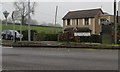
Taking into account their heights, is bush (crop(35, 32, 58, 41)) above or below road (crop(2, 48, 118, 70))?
above

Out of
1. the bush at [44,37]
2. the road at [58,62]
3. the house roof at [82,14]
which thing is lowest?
the road at [58,62]

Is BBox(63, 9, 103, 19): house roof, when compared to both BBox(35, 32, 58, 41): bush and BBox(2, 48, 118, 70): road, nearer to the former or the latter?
BBox(35, 32, 58, 41): bush

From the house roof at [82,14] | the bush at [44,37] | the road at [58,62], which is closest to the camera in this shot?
the road at [58,62]

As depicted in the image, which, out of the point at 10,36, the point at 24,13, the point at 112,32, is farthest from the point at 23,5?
the point at 112,32

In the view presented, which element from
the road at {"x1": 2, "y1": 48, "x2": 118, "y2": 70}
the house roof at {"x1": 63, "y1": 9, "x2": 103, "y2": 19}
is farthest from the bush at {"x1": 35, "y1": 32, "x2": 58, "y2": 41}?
the road at {"x1": 2, "y1": 48, "x2": 118, "y2": 70}

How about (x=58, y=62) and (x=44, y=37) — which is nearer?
(x=58, y=62)

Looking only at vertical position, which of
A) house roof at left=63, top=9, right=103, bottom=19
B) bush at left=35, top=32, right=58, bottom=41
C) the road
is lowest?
the road

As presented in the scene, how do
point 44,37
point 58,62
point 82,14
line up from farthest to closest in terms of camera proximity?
point 82,14
point 44,37
point 58,62

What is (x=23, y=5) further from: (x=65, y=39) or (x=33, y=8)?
(x=65, y=39)

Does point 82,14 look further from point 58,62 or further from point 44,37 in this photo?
point 58,62

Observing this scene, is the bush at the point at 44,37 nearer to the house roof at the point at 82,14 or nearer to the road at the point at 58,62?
the house roof at the point at 82,14

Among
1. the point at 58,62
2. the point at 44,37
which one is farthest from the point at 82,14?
the point at 58,62

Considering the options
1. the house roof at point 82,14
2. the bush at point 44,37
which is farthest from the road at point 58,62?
the house roof at point 82,14

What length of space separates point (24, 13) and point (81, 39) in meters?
45.1
